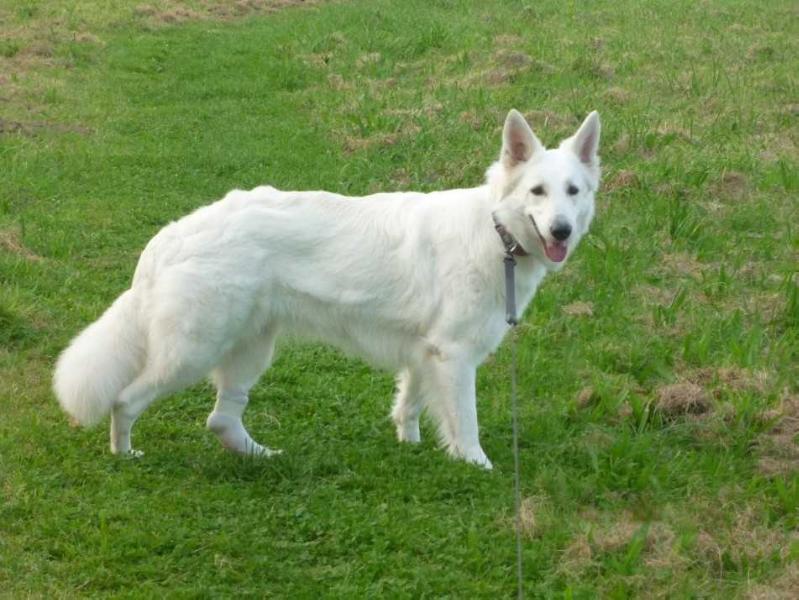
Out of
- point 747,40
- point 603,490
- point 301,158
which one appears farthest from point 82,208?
point 747,40

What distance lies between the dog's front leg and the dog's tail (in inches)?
57.8

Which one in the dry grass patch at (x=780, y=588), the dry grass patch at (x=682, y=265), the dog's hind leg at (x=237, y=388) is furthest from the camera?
the dry grass patch at (x=682, y=265)

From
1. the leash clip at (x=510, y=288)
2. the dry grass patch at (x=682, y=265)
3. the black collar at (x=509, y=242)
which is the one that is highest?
the black collar at (x=509, y=242)

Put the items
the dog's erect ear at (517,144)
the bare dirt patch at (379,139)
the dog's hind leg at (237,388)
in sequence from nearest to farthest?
the dog's erect ear at (517,144), the dog's hind leg at (237,388), the bare dirt patch at (379,139)

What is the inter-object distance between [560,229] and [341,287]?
113 cm

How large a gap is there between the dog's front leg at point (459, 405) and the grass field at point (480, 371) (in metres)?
0.15

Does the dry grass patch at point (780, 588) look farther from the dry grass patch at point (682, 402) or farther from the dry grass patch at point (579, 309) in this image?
the dry grass patch at point (579, 309)

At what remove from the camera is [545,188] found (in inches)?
213

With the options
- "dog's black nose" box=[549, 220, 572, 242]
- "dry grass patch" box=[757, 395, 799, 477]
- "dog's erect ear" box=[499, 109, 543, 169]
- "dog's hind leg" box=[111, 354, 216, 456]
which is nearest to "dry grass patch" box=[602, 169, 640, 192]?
"dry grass patch" box=[757, 395, 799, 477]

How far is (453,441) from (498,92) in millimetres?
7884

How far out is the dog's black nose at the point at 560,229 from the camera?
527 cm

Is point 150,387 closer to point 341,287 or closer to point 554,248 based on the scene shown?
point 341,287

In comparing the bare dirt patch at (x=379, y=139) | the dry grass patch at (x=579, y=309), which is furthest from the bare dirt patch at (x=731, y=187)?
the bare dirt patch at (x=379, y=139)

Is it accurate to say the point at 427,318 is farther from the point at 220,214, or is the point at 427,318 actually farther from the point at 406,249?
the point at 220,214
